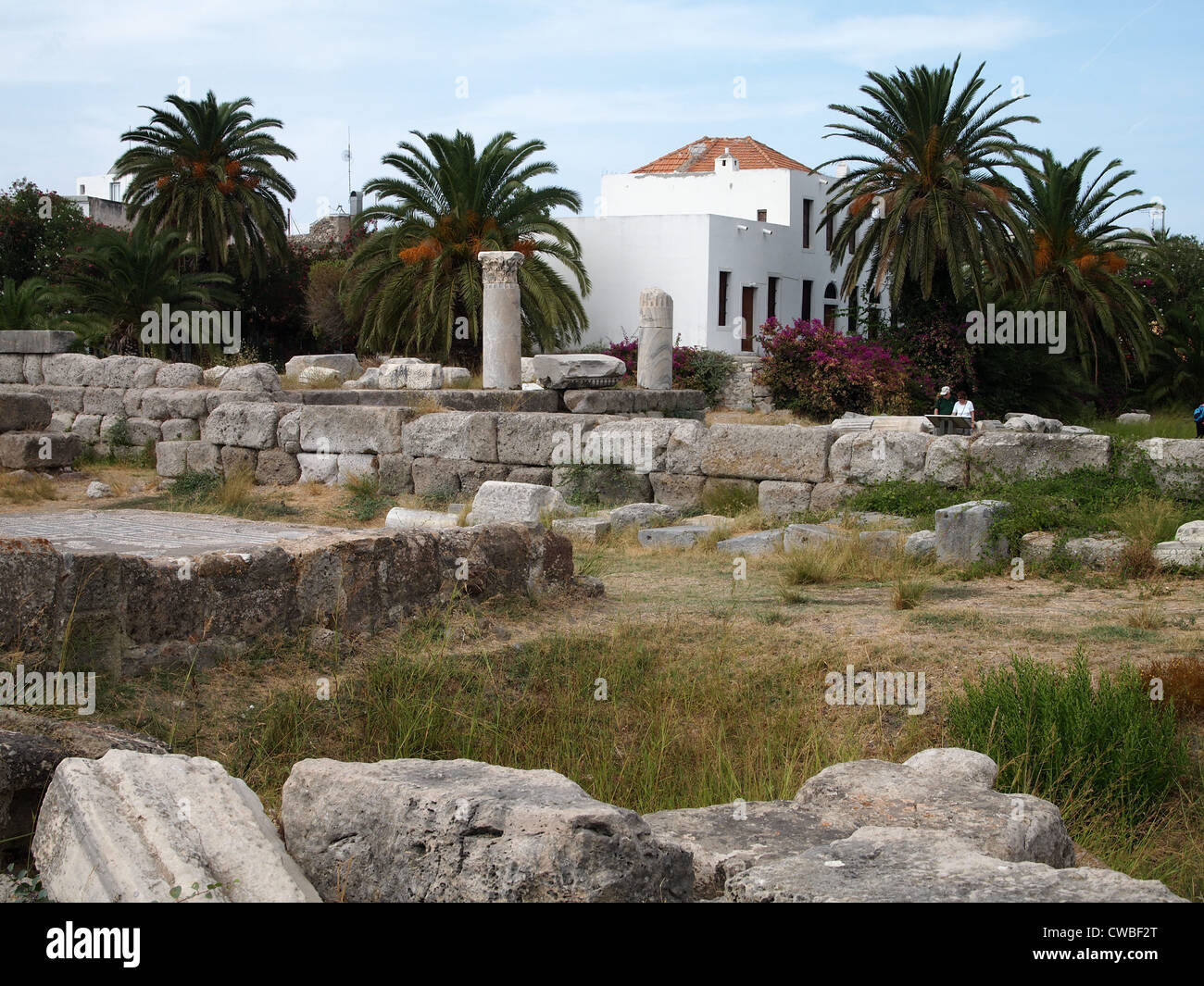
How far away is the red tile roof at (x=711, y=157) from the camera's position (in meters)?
38.7

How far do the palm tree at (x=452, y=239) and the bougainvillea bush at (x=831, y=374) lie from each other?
4924 millimetres

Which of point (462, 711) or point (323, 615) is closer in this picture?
point (462, 711)

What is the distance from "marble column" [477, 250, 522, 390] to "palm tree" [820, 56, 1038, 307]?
10.4 m

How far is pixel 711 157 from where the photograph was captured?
129ft

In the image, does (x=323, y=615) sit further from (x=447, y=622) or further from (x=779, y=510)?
(x=779, y=510)

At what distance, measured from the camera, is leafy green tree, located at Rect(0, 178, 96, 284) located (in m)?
32.8

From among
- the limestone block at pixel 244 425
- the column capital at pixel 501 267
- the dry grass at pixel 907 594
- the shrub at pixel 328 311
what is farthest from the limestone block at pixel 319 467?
the shrub at pixel 328 311

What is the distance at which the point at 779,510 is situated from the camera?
11.0 meters

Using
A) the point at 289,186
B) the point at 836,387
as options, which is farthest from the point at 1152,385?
the point at 289,186

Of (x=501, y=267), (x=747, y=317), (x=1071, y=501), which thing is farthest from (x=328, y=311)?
(x=1071, y=501)

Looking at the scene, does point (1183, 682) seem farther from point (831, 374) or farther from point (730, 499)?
point (831, 374)

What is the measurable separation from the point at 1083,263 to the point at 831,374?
342 inches

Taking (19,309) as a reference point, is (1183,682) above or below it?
below

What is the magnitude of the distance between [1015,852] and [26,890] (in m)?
2.79
